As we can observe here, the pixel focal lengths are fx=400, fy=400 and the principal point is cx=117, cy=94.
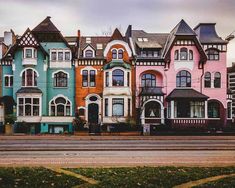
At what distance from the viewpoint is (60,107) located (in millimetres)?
43812

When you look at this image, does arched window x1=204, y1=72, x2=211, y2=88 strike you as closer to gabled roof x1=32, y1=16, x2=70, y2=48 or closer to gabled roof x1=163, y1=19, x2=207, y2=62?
gabled roof x1=163, y1=19, x2=207, y2=62

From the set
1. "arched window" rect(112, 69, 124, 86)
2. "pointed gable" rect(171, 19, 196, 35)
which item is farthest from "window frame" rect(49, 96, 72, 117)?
"pointed gable" rect(171, 19, 196, 35)

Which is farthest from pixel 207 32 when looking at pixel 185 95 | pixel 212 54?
pixel 185 95

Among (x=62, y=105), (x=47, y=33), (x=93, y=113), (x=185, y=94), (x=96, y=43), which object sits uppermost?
(x=47, y=33)

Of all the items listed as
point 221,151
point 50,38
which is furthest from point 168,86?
point 221,151

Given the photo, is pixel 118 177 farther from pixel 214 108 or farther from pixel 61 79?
pixel 214 108

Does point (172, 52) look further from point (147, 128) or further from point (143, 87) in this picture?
point (147, 128)

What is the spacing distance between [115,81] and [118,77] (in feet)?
1.79

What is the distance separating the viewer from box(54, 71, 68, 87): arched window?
144ft

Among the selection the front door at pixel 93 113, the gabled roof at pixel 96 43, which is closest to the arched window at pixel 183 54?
the gabled roof at pixel 96 43

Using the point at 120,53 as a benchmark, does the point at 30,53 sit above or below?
below

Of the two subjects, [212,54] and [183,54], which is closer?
[183,54]

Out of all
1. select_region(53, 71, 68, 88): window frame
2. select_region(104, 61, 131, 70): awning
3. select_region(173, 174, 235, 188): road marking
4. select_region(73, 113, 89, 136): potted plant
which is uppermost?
select_region(104, 61, 131, 70): awning

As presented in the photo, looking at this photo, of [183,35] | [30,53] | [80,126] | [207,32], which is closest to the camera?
[80,126]
